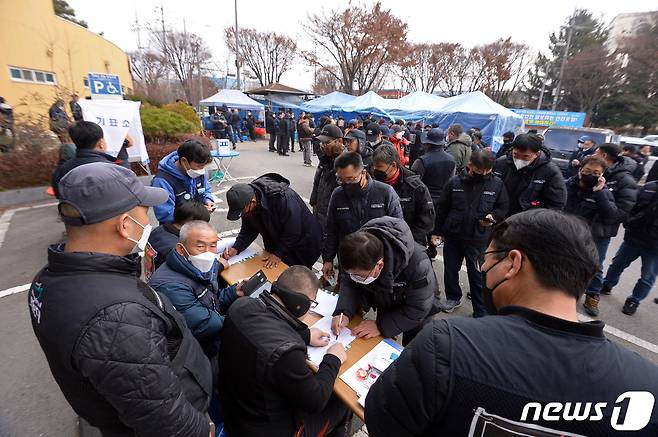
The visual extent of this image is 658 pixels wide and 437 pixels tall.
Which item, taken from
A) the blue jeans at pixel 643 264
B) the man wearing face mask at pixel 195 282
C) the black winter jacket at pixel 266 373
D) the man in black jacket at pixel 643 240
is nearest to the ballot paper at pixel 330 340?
the black winter jacket at pixel 266 373

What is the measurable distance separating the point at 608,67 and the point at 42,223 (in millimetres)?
36201

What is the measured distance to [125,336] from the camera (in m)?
1.06

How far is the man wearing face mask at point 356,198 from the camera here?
302 centimetres

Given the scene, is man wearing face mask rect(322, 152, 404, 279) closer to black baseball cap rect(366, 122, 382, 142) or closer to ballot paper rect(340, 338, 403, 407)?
ballot paper rect(340, 338, 403, 407)

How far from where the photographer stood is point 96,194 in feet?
3.92

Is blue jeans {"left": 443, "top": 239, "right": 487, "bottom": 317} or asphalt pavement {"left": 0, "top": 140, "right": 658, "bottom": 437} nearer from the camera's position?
asphalt pavement {"left": 0, "top": 140, "right": 658, "bottom": 437}

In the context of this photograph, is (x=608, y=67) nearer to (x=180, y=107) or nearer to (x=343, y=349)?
(x=180, y=107)

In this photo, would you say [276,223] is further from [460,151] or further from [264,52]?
[264,52]

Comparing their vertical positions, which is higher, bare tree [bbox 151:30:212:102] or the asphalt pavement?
bare tree [bbox 151:30:212:102]

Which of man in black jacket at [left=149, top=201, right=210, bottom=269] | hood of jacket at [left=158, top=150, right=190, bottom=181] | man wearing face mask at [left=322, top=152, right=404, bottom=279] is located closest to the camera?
man in black jacket at [left=149, top=201, right=210, bottom=269]

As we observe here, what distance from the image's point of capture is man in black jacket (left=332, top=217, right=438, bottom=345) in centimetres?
194

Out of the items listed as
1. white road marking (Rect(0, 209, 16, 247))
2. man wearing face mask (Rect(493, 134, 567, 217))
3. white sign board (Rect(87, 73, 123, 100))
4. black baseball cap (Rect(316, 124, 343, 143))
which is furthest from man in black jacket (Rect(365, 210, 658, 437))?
white sign board (Rect(87, 73, 123, 100))

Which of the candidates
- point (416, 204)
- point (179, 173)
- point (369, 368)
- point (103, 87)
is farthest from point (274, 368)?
point (103, 87)

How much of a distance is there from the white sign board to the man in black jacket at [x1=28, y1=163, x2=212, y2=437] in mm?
7220
